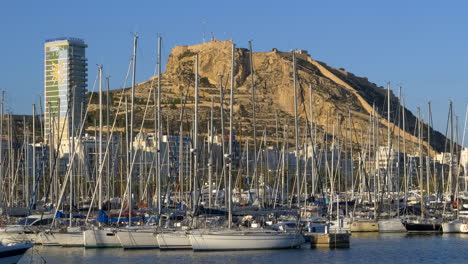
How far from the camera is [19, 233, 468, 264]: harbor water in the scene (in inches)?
1574

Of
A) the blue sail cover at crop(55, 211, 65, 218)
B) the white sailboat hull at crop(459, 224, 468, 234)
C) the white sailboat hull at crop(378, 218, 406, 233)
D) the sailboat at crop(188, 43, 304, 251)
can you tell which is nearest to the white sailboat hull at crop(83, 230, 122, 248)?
the sailboat at crop(188, 43, 304, 251)

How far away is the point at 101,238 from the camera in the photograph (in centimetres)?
4388

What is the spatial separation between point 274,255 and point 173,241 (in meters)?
4.94

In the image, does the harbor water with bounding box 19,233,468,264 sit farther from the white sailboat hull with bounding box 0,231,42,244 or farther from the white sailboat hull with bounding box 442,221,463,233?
the white sailboat hull with bounding box 442,221,463,233

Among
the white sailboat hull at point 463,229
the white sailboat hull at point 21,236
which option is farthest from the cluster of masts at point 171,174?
the white sailboat hull at point 463,229

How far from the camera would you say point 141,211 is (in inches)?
1770

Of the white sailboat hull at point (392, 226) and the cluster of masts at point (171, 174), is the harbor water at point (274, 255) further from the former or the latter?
the white sailboat hull at point (392, 226)

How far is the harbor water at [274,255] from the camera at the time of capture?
39969 millimetres

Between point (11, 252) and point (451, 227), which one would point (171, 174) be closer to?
point (451, 227)

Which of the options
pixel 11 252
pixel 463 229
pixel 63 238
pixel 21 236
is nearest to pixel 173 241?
pixel 63 238

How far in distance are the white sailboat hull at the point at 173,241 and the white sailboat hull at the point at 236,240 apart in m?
0.93

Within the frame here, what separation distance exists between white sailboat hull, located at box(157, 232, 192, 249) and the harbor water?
0.31 metres

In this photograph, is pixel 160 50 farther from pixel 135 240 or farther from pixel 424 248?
pixel 424 248

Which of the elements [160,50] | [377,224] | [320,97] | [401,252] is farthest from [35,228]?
[320,97]
